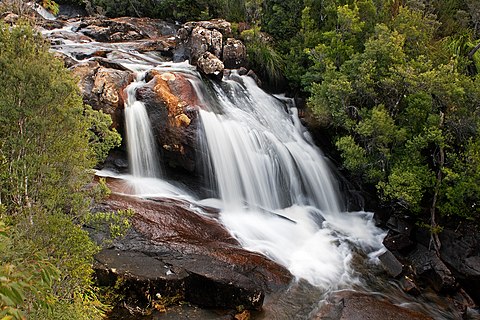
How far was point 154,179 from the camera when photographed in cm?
1316

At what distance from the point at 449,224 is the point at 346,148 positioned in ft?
13.9

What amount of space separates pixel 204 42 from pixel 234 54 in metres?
1.75

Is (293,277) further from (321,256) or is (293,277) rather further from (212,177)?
(212,177)

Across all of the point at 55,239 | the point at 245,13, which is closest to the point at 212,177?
the point at 55,239

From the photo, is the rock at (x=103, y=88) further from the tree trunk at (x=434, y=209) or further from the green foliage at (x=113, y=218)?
the tree trunk at (x=434, y=209)

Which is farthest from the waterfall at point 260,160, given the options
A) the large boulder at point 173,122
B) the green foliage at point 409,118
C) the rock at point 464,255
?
the rock at point 464,255

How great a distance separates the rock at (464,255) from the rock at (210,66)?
36.6ft

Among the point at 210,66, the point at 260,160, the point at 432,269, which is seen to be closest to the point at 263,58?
the point at 210,66

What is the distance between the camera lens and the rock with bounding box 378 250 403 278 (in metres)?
11.3

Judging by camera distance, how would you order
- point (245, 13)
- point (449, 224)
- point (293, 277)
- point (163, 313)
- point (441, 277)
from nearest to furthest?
1. point (163, 313)
2. point (293, 277)
3. point (441, 277)
4. point (449, 224)
5. point (245, 13)

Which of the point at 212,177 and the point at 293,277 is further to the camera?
the point at 212,177

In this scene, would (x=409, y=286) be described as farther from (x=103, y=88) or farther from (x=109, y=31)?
(x=109, y=31)

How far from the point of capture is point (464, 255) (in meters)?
11.6

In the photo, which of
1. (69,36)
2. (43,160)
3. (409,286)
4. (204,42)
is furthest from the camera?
(69,36)
